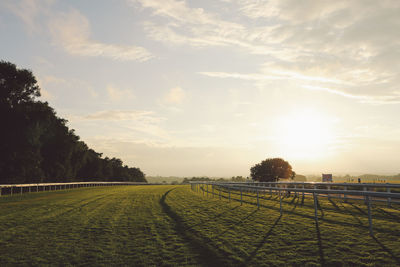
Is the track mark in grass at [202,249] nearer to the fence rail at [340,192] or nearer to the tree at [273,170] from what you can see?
the fence rail at [340,192]

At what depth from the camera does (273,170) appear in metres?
89.2

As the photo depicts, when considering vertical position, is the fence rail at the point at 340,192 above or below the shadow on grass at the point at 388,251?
above

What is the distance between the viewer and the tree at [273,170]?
88.8 metres

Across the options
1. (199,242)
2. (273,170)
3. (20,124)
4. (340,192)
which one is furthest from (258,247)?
(273,170)

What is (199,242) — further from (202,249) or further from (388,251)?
(388,251)

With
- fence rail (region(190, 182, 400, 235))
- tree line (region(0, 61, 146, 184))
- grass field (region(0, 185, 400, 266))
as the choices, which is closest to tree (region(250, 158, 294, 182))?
tree line (region(0, 61, 146, 184))

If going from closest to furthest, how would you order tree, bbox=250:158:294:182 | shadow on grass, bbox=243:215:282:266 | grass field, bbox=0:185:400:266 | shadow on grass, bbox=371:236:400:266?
shadow on grass, bbox=371:236:400:266 < shadow on grass, bbox=243:215:282:266 < grass field, bbox=0:185:400:266 < tree, bbox=250:158:294:182

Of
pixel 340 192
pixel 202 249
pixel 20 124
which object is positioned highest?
pixel 20 124

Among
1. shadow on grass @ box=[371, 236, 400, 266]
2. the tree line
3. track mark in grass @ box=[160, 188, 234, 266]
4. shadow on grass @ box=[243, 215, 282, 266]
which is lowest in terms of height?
track mark in grass @ box=[160, 188, 234, 266]

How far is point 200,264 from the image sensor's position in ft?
22.1

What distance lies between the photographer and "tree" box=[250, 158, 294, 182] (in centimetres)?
8875

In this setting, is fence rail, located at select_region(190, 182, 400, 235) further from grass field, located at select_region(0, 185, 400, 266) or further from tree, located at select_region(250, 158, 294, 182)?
tree, located at select_region(250, 158, 294, 182)

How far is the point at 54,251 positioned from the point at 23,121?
116ft

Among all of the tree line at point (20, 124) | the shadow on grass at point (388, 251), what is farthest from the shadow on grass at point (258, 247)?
the tree line at point (20, 124)
